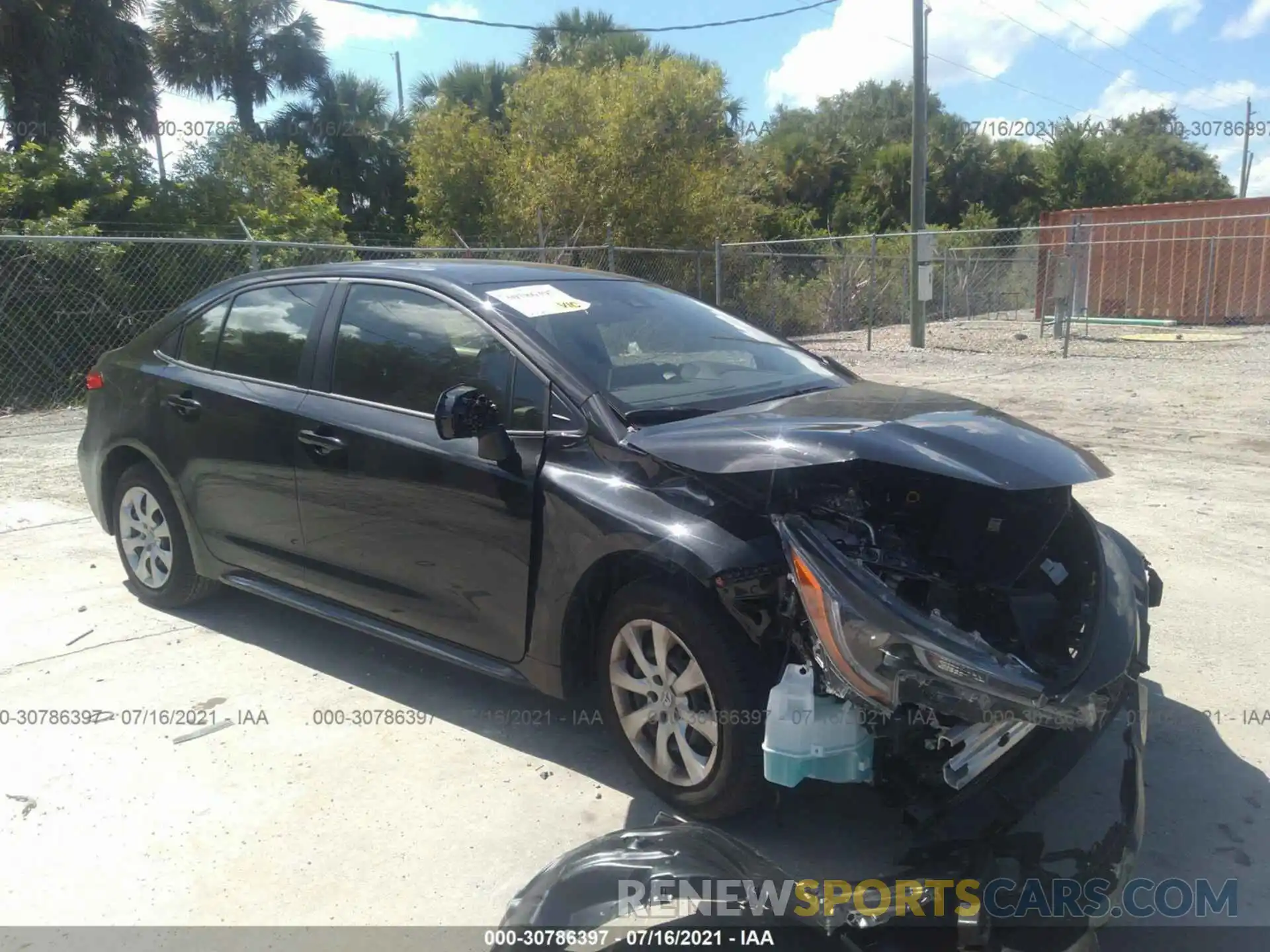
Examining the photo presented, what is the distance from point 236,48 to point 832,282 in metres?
15.1

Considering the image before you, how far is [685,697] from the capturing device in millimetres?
3162

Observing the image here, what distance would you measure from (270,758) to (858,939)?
230 centimetres

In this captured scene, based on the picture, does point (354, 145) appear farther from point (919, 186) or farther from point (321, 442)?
point (321, 442)

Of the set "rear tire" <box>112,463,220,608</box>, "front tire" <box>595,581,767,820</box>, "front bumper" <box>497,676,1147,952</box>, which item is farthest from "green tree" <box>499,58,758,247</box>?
"front bumper" <box>497,676,1147,952</box>

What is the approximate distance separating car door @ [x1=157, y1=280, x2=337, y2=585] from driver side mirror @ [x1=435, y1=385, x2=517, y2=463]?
43.7 inches

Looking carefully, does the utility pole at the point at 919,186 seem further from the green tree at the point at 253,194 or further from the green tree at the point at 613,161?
the green tree at the point at 253,194

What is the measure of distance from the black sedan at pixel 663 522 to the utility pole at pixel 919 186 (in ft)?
42.9

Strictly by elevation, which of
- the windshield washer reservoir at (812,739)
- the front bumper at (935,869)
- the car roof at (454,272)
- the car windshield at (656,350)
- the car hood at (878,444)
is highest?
the car roof at (454,272)

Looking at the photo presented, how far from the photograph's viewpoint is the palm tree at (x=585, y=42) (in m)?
27.0

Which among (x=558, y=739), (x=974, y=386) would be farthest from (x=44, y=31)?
(x=558, y=739)

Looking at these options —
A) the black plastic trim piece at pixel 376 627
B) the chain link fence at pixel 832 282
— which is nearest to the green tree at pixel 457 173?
the chain link fence at pixel 832 282

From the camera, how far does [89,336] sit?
12.6m

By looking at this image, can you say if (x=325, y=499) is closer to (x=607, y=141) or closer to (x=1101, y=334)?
(x=607, y=141)

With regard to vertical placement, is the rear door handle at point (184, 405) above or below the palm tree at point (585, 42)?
below
